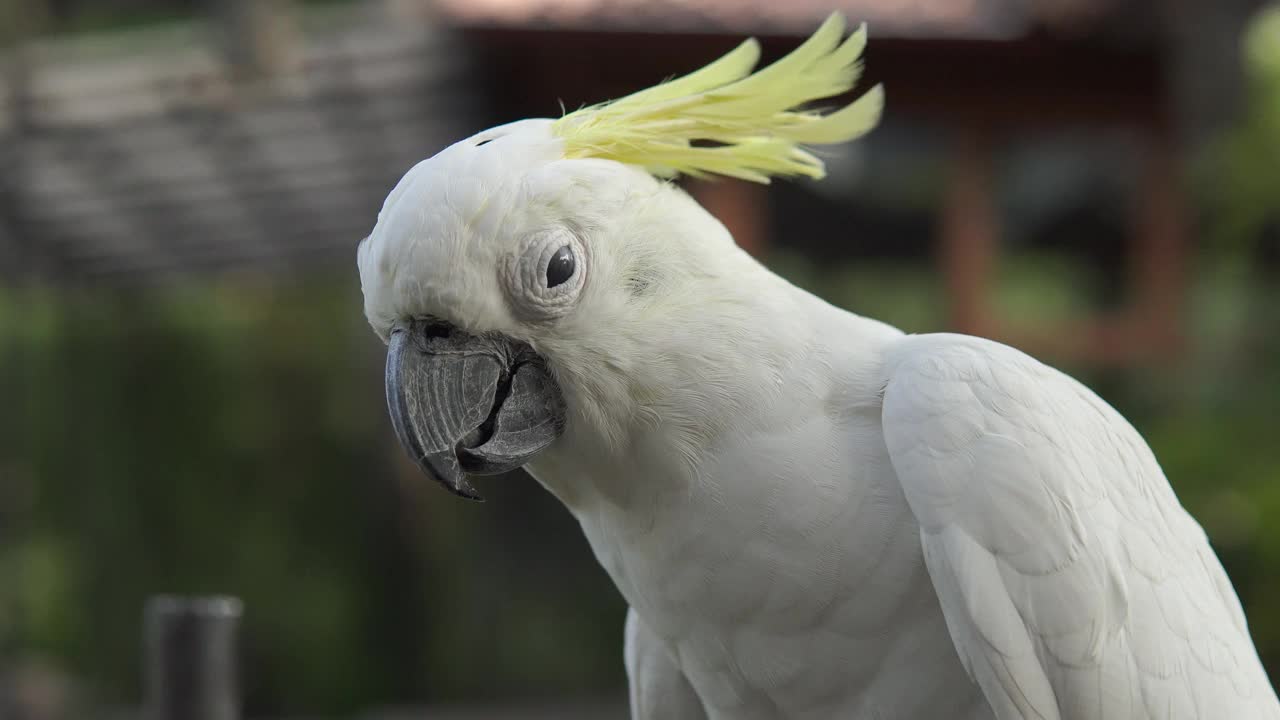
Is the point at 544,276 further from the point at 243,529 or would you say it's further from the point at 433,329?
the point at 243,529

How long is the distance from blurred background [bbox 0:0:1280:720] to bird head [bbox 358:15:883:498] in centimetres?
35

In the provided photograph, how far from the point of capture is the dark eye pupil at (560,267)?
1.47m

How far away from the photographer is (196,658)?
1993 millimetres

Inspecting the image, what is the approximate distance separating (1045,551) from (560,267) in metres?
0.64

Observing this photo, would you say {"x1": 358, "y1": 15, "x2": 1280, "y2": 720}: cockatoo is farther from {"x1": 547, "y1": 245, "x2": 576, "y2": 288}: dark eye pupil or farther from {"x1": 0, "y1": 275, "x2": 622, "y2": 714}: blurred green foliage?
{"x1": 0, "y1": 275, "x2": 622, "y2": 714}: blurred green foliage

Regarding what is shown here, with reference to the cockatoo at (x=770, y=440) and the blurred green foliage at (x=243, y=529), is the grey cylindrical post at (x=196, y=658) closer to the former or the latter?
the cockatoo at (x=770, y=440)

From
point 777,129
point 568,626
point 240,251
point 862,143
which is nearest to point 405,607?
point 568,626

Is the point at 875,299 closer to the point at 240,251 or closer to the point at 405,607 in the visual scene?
the point at 240,251

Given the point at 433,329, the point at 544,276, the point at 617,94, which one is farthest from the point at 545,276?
the point at 617,94

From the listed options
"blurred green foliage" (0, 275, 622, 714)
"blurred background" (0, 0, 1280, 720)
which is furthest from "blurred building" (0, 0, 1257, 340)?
"blurred green foliage" (0, 275, 622, 714)

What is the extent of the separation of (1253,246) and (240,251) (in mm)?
5545

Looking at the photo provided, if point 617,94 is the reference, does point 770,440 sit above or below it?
below

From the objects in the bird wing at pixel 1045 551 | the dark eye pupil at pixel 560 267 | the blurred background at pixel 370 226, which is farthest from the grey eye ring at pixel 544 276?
the blurred background at pixel 370 226

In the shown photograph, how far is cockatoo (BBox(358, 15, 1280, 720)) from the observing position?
1.49 m
